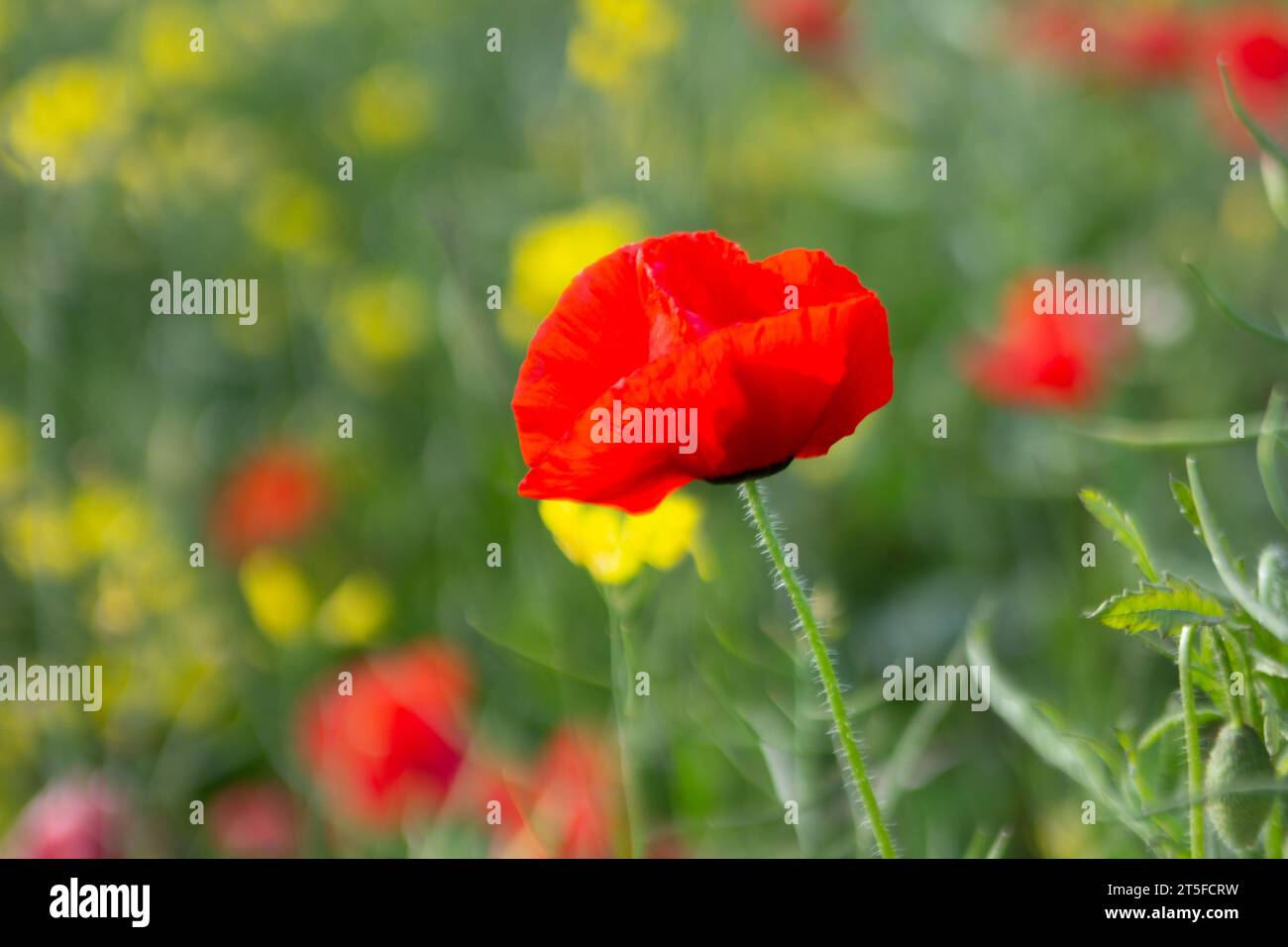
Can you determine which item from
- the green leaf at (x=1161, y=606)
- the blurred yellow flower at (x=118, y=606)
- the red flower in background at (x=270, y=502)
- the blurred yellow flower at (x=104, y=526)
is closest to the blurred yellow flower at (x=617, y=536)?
the green leaf at (x=1161, y=606)

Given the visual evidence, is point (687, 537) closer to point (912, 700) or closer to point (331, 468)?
point (912, 700)

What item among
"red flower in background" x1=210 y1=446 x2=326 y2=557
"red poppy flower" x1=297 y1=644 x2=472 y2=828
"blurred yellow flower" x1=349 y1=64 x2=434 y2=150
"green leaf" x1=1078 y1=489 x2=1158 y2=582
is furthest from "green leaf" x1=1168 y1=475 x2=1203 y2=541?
"blurred yellow flower" x1=349 y1=64 x2=434 y2=150

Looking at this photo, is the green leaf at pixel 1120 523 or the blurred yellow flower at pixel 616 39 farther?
the blurred yellow flower at pixel 616 39

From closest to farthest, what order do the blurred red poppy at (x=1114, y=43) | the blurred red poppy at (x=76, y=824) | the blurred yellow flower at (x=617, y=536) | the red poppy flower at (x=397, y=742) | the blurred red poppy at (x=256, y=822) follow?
the blurred yellow flower at (x=617, y=536), the blurred red poppy at (x=76, y=824), the red poppy flower at (x=397, y=742), the blurred red poppy at (x=256, y=822), the blurred red poppy at (x=1114, y=43)

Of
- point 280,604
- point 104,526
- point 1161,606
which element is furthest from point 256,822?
point 1161,606

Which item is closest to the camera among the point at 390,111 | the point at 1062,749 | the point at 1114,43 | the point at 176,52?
the point at 1062,749

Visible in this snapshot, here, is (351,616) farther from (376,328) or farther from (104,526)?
(376,328)

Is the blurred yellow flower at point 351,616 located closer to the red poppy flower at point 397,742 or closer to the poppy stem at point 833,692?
the red poppy flower at point 397,742
